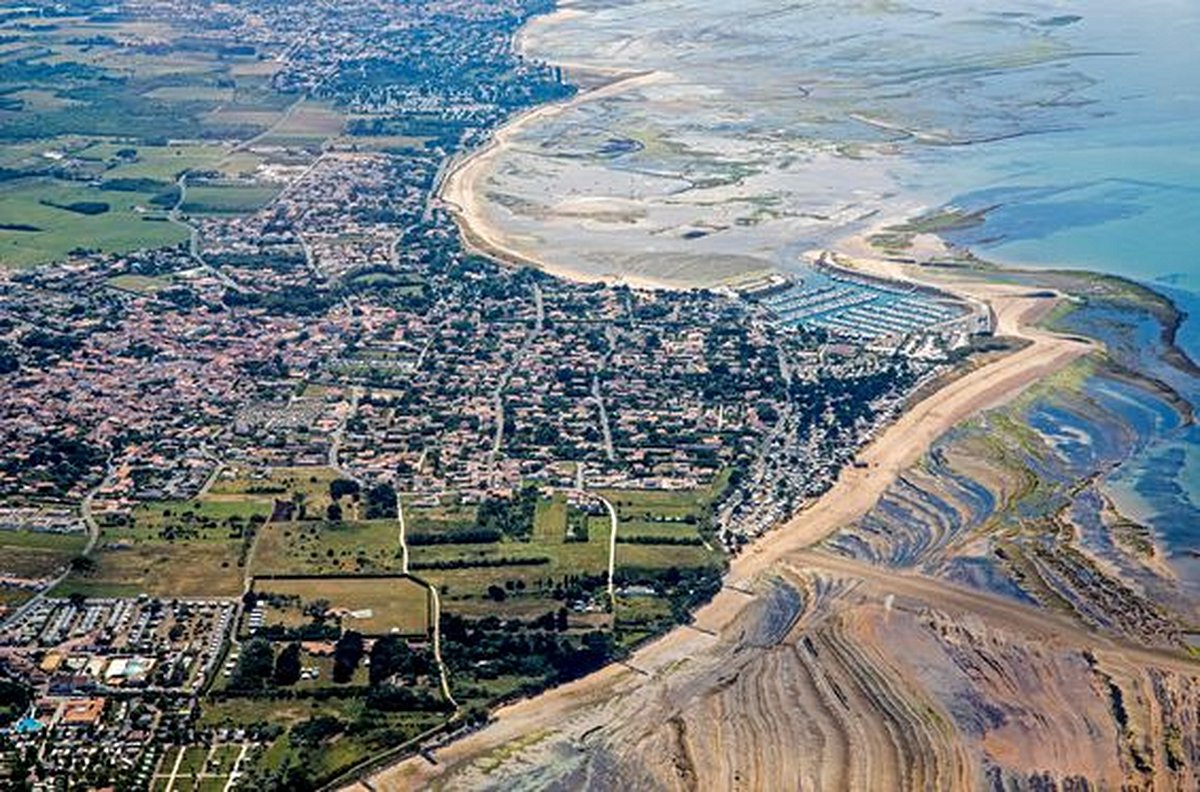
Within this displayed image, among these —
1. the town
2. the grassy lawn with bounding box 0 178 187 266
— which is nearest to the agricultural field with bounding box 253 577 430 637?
the town

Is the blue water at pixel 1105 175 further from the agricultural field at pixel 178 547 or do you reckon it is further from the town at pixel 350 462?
the agricultural field at pixel 178 547

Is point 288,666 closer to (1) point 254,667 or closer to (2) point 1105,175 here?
(1) point 254,667

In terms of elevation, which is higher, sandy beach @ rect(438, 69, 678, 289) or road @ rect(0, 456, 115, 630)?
road @ rect(0, 456, 115, 630)

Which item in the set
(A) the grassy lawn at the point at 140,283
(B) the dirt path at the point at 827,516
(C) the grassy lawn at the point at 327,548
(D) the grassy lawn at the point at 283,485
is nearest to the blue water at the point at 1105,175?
(B) the dirt path at the point at 827,516

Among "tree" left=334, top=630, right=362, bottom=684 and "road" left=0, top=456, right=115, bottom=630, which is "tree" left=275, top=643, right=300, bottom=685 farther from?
"road" left=0, top=456, right=115, bottom=630

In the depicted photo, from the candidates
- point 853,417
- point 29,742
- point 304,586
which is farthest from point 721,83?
point 29,742
